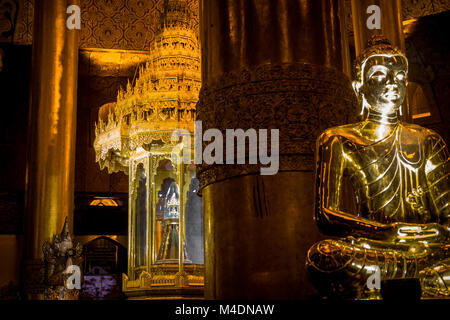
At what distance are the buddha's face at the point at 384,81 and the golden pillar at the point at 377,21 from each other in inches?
130

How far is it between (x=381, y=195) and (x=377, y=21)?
13.0 feet

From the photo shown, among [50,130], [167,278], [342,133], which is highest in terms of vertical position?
[50,130]

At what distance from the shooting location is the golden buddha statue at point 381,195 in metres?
1.90

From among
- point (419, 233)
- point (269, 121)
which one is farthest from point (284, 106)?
point (419, 233)

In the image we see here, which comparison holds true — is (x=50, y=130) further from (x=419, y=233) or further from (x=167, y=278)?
(x=419, y=233)

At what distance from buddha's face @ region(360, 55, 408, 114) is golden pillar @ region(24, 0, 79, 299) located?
12.6 feet

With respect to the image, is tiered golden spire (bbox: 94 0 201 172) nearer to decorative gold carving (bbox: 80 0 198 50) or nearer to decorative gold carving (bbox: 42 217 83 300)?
decorative gold carving (bbox: 42 217 83 300)

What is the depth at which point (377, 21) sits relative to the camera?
5.85 m

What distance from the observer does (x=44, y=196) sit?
5559mm

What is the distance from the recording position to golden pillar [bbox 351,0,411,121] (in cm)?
564

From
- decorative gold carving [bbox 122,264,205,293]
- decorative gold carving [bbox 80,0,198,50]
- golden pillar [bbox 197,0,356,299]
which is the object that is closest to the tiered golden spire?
decorative gold carving [bbox 122,264,205,293]

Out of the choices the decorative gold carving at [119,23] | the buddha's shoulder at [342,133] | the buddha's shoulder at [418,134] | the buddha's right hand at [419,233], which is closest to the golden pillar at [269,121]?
the buddha's shoulder at [342,133]

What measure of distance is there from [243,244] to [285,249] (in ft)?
0.55
